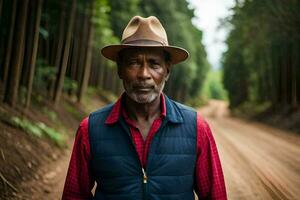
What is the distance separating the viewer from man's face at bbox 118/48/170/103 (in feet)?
10.8

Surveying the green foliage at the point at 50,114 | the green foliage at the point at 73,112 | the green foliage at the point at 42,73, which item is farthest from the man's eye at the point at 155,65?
the green foliage at the point at 73,112

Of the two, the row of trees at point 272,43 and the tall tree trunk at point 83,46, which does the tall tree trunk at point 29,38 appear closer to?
the tall tree trunk at point 83,46

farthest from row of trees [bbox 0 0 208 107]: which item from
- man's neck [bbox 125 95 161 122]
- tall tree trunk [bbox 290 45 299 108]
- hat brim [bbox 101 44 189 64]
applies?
tall tree trunk [bbox 290 45 299 108]

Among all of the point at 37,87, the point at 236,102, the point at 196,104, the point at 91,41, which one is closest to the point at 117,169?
the point at 37,87

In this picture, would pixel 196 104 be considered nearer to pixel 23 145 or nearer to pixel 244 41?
pixel 244 41

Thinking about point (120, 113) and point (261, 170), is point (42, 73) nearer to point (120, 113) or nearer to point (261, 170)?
point (261, 170)

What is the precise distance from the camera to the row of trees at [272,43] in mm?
18734

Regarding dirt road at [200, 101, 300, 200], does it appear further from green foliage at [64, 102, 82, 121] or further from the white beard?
green foliage at [64, 102, 82, 121]

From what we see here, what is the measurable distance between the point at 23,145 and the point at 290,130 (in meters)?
18.0

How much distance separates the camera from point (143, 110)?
3398 millimetres

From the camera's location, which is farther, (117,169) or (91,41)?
(91,41)

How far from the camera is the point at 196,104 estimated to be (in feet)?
249

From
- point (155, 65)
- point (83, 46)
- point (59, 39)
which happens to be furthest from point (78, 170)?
point (83, 46)

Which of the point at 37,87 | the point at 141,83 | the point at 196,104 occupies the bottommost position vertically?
the point at 196,104
